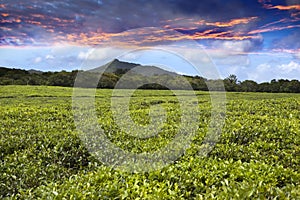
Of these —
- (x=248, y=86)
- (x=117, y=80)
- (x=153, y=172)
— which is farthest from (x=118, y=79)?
(x=153, y=172)

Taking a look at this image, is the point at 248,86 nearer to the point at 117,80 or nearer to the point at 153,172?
the point at 117,80

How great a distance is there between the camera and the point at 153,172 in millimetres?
5523

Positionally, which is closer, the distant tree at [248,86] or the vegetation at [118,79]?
the vegetation at [118,79]

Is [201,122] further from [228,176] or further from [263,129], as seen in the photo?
[228,176]

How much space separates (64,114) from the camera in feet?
45.9

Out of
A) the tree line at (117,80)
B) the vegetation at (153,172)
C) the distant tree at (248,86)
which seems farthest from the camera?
the distant tree at (248,86)

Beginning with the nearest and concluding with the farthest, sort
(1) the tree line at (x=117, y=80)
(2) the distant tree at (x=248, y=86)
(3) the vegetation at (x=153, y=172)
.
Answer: (3) the vegetation at (x=153, y=172) < (1) the tree line at (x=117, y=80) < (2) the distant tree at (x=248, y=86)

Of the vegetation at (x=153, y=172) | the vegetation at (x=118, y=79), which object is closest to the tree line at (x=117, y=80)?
the vegetation at (x=118, y=79)

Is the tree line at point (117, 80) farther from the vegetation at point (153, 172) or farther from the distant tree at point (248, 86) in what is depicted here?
the vegetation at point (153, 172)

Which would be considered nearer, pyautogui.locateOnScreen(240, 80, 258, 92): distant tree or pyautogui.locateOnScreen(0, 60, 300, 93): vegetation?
pyautogui.locateOnScreen(0, 60, 300, 93): vegetation

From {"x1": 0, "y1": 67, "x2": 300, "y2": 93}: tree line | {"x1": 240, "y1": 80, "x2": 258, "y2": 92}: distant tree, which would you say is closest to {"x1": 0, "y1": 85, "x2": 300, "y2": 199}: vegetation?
{"x1": 0, "y1": 67, "x2": 300, "y2": 93}: tree line

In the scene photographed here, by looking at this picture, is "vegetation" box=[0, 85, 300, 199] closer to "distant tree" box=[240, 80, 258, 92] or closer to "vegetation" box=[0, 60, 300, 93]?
"vegetation" box=[0, 60, 300, 93]

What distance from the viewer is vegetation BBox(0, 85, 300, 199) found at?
459 centimetres

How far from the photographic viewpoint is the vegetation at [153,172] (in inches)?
181
